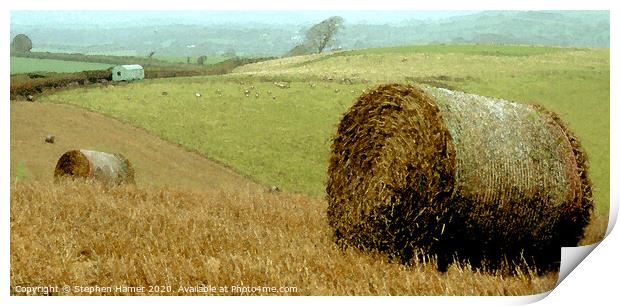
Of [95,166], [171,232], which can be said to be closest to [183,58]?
[95,166]

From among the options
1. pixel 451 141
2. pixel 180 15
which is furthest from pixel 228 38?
pixel 451 141

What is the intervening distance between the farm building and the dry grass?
826 millimetres

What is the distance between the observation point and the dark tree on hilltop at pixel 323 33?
6.81 meters

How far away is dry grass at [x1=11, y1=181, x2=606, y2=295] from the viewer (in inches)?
244

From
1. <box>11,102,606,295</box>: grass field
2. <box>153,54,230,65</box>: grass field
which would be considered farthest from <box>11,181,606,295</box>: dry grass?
<box>153,54,230,65</box>: grass field

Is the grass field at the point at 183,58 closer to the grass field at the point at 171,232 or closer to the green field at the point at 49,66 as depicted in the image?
the green field at the point at 49,66

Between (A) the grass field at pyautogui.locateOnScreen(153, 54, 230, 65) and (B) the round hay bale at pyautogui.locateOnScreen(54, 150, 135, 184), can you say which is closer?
(A) the grass field at pyautogui.locateOnScreen(153, 54, 230, 65)

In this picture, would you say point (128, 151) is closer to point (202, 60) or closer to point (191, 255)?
point (202, 60)

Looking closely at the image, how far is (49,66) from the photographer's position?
7051mm

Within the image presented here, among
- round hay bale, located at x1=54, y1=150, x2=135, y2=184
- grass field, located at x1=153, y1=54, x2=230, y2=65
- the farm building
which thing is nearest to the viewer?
the farm building

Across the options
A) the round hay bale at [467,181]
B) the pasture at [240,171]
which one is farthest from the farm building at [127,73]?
the round hay bale at [467,181]

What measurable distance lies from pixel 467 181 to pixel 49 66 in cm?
283

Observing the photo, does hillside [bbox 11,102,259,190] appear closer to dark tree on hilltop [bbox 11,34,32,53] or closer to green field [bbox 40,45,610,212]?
green field [bbox 40,45,610,212]

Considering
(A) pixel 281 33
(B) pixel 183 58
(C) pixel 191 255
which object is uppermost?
(A) pixel 281 33
